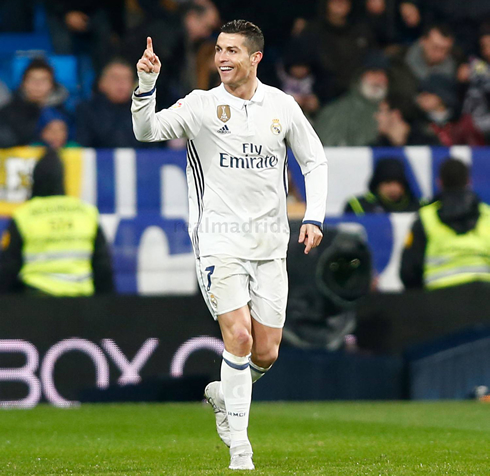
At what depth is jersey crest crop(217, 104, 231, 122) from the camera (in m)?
6.27

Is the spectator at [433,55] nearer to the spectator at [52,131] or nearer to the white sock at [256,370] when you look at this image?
the spectator at [52,131]

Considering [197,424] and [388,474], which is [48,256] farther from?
[388,474]

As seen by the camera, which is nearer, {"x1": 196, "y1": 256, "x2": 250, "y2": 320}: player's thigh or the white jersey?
{"x1": 196, "y1": 256, "x2": 250, "y2": 320}: player's thigh

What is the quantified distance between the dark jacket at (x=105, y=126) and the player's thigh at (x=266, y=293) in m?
6.31

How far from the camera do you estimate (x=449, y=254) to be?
10742 millimetres

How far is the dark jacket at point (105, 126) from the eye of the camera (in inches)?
486

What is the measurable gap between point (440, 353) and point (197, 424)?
2621 millimetres

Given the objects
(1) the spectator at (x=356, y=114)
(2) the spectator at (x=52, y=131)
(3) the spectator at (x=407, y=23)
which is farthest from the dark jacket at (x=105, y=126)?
(3) the spectator at (x=407, y=23)

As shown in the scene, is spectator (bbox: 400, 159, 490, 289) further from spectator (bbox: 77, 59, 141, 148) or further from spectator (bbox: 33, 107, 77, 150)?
spectator (bbox: 33, 107, 77, 150)

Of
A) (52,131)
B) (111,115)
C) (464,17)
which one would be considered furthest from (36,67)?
(464,17)

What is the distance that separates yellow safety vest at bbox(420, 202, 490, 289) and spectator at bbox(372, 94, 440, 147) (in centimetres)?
223

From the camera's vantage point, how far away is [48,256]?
10.0m

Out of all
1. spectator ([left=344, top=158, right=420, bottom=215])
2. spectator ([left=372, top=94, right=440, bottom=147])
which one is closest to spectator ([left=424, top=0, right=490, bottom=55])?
spectator ([left=372, top=94, right=440, bottom=147])

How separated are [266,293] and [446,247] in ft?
15.7
